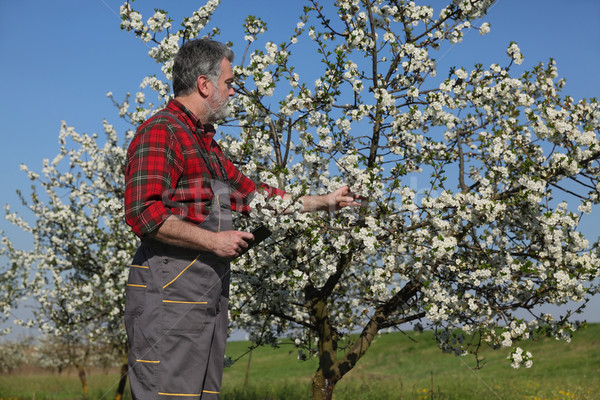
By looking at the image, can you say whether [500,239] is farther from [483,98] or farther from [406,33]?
[406,33]

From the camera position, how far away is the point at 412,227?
7082 millimetres

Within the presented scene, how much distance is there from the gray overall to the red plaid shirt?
0.25 m

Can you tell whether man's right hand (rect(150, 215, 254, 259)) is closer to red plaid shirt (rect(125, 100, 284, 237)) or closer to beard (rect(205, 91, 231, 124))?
red plaid shirt (rect(125, 100, 284, 237))

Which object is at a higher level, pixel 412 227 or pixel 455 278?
pixel 412 227

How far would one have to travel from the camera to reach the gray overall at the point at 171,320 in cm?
354

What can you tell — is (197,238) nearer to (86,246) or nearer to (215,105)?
(215,105)

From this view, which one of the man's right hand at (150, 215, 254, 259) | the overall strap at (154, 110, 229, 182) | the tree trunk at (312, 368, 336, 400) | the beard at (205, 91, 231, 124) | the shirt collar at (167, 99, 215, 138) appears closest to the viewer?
the man's right hand at (150, 215, 254, 259)

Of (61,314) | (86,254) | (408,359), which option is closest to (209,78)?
(86,254)

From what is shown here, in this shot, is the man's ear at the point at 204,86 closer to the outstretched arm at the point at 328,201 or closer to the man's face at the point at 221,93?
the man's face at the point at 221,93

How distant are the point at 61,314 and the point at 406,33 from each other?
12516mm

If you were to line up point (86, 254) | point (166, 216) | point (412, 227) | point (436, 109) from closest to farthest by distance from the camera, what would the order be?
point (166, 216)
point (412, 227)
point (436, 109)
point (86, 254)

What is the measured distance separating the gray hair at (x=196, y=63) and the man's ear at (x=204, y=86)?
0.09 ft

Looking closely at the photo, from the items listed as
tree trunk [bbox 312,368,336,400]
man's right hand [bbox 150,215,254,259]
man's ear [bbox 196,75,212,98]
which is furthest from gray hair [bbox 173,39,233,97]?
tree trunk [bbox 312,368,336,400]

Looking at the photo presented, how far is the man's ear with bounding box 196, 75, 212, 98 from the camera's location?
13.8 ft
